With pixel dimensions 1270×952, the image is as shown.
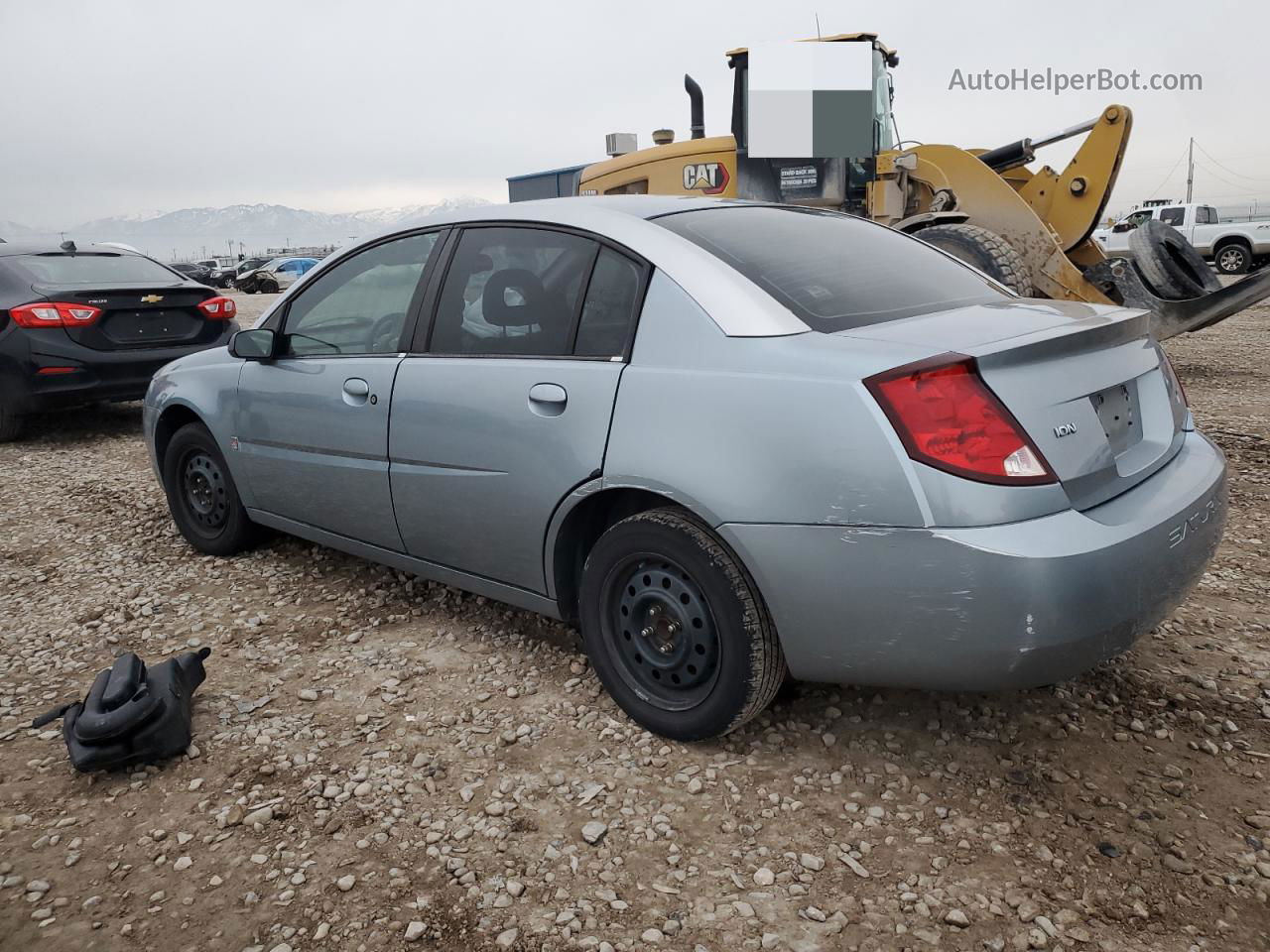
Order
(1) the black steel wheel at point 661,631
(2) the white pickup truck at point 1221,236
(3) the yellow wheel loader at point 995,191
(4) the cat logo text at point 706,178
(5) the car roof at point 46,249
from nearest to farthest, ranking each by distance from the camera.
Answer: (1) the black steel wheel at point 661,631 → (5) the car roof at point 46,249 → (3) the yellow wheel loader at point 995,191 → (4) the cat logo text at point 706,178 → (2) the white pickup truck at point 1221,236

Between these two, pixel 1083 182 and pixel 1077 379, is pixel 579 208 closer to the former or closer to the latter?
pixel 1077 379

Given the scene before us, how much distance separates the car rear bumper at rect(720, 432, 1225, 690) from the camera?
209cm

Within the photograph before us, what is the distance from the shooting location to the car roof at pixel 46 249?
24.5 feet

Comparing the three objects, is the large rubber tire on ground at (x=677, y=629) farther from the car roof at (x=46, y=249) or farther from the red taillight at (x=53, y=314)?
the car roof at (x=46, y=249)

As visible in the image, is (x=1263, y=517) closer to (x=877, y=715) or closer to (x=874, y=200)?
(x=877, y=715)

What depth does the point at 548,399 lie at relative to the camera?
2799 mm

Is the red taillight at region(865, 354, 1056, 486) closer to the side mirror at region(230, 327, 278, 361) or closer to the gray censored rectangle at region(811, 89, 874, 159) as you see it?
the side mirror at region(230, 327, 278, 361)

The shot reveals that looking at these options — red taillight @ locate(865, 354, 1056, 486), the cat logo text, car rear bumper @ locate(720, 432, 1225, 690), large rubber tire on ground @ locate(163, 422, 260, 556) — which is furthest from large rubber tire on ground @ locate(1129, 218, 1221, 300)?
large rubber tire on ground @ locate(163, 422, 260, 556)

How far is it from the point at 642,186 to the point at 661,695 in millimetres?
7549

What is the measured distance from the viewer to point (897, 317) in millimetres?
2590

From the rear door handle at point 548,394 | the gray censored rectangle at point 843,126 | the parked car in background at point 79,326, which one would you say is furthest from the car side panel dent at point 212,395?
the gray censored rectangle at point 843,126

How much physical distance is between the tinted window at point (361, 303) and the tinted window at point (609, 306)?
882mm

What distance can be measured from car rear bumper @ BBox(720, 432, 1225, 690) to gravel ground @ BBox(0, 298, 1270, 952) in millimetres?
405

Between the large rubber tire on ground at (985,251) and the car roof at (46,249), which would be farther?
the car roof at (46,249)
